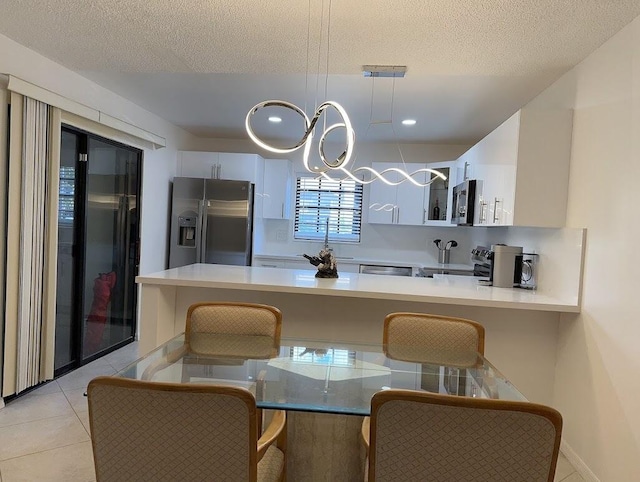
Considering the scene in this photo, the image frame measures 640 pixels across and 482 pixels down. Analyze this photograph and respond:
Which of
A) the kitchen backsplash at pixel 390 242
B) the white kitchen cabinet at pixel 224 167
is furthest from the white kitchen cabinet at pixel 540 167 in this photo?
the white kitchen cabinet at pixel 224 167

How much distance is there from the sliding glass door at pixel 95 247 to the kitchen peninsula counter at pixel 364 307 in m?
1.07

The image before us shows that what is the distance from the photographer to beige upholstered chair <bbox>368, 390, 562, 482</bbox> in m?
1.11

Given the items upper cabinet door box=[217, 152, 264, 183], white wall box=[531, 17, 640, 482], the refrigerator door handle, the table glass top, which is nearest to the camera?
the table glass top

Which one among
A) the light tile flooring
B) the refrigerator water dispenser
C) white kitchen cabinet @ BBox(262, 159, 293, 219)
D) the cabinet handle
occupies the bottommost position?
the light tile flooring

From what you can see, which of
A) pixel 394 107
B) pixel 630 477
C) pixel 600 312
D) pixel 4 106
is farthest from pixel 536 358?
pixel 4 106

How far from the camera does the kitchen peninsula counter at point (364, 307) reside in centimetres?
278

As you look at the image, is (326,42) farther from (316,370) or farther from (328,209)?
(328,209)

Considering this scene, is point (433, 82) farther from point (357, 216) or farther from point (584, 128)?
point (357, 216)

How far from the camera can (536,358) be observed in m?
2.93

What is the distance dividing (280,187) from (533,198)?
3.46 m

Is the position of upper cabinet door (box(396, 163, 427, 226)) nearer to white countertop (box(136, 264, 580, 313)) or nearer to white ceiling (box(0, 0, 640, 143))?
white ceiling (box(0, 0, 640, 143))

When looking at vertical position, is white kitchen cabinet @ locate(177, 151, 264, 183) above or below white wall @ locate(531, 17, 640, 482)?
above

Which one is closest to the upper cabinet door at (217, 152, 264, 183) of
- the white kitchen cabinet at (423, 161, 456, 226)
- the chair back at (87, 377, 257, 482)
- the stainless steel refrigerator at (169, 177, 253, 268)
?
the stainless steel refrigerator at (169, 177, 253, 268)

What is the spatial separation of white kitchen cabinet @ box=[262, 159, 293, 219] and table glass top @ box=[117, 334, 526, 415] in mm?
3550
